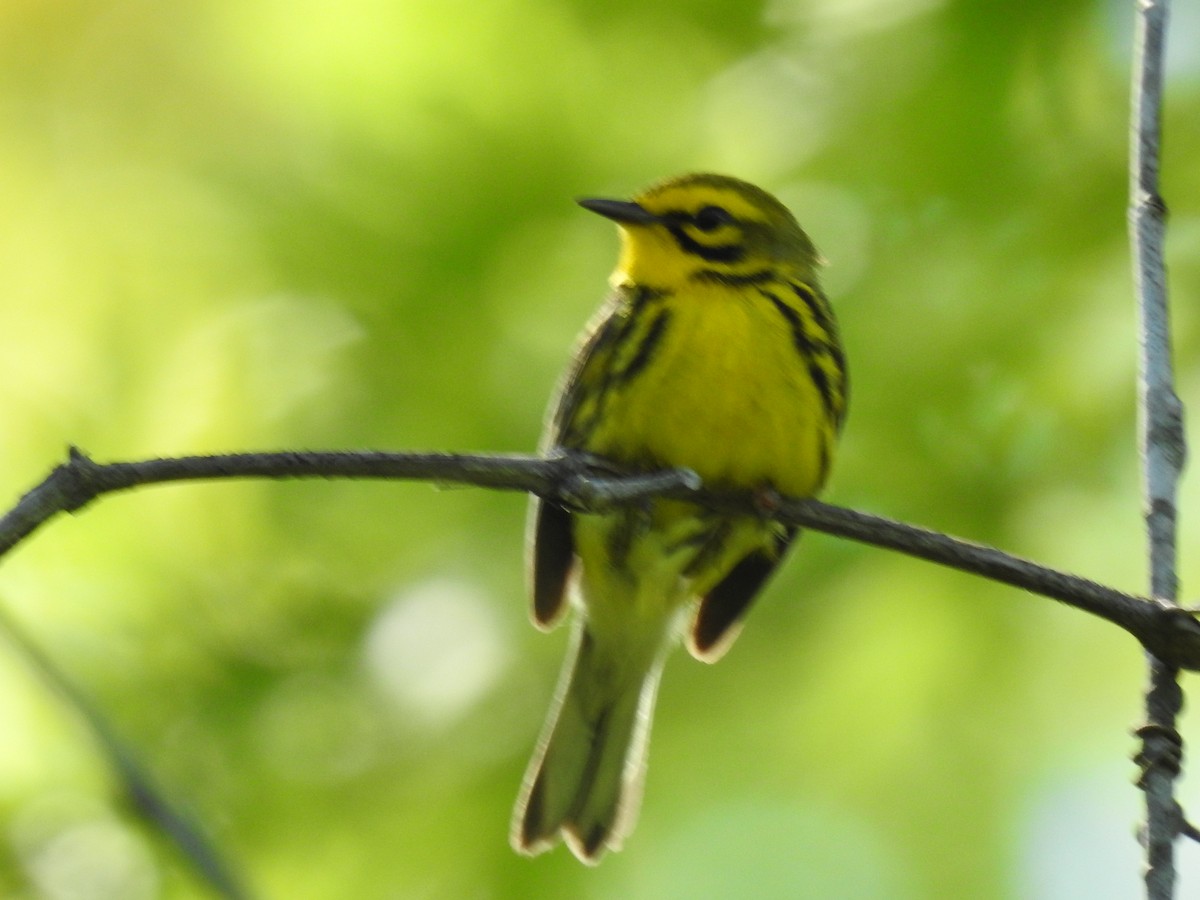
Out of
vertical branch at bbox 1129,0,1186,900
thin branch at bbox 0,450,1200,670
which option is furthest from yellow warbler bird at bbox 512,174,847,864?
vertical branch at bbox 1129,0,1186,900

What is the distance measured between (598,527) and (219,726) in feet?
3.21

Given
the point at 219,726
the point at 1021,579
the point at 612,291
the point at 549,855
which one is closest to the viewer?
the point at 1021,579

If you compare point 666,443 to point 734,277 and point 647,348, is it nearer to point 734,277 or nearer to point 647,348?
point 647,348

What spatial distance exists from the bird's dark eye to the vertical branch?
1257mm

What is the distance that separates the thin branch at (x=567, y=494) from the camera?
6.89ft

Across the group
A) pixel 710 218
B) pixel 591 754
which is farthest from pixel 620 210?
pixel 591 754

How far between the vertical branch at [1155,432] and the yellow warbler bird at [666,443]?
101 cm

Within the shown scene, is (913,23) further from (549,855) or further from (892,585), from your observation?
(549,855)

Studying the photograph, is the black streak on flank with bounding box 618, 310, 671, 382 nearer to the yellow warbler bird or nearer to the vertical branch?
the yellow warbler bird

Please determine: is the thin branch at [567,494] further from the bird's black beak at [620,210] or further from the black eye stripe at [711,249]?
the black eye stripe at [711,249]

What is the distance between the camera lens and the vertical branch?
2268mm

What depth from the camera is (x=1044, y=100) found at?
3.87 m

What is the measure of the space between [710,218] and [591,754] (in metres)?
1.34

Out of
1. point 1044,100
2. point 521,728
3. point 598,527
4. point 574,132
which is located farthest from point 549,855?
point 1044,100
